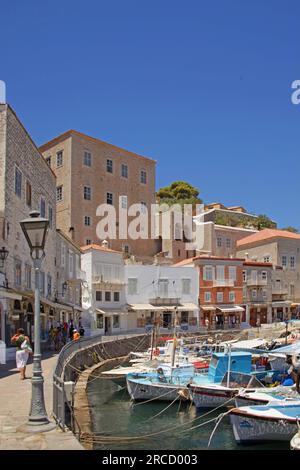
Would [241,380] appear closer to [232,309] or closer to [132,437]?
[132,437]

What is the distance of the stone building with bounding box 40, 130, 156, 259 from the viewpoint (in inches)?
2393

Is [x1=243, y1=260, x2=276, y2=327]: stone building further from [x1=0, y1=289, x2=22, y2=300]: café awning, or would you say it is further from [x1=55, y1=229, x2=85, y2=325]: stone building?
[x1=0, y1=289, x2=22, y2=300]: café awning

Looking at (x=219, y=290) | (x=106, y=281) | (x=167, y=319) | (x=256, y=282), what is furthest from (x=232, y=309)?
(x=106, y=281)

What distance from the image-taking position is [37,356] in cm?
1049

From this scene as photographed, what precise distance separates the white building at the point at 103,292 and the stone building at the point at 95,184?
4.43 metres

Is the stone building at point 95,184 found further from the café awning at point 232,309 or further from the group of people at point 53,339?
the group of people at point 53,339

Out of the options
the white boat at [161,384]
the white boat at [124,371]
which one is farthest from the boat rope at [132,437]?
the white boat at [124,371]

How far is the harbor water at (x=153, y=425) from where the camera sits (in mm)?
15805

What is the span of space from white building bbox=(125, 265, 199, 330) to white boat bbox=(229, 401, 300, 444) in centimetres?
4007

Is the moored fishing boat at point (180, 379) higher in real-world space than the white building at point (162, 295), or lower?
lower

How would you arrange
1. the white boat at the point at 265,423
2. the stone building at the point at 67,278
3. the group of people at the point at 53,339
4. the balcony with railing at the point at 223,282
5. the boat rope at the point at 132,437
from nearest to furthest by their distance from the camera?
the boat rope at the point at 132,437, the white boat at the point at 265,423, the group of people at the point at 53,339, the stone building at the point at 67,278, the balcony with railing at the point at 223,282

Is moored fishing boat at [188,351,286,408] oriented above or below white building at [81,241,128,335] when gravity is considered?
below

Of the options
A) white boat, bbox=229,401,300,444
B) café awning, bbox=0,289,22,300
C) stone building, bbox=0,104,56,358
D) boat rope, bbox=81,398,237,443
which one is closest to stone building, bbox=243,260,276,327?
stone building, bbox=0,104,56,358
